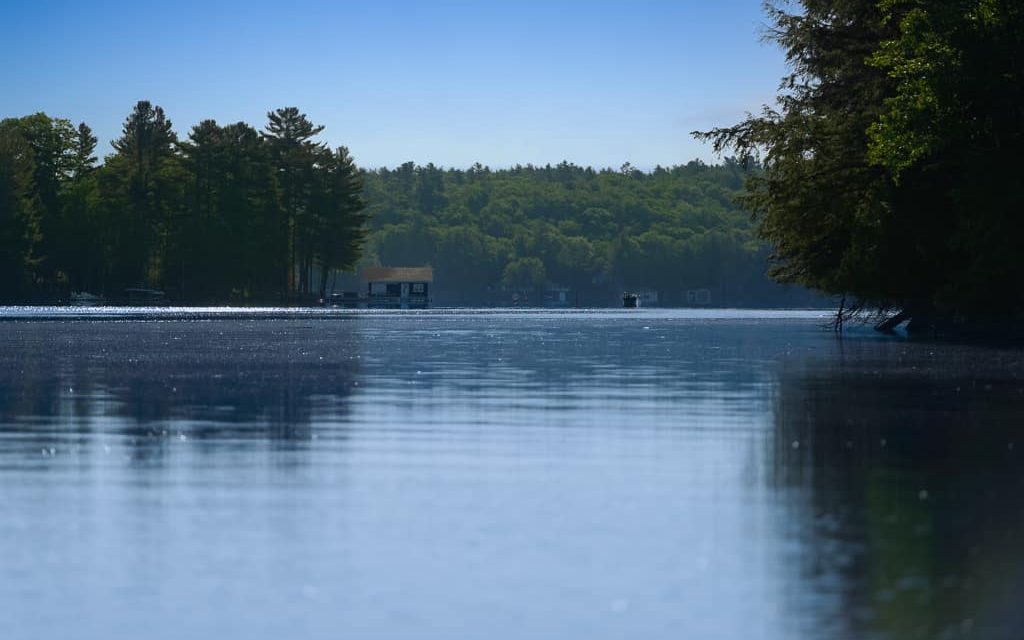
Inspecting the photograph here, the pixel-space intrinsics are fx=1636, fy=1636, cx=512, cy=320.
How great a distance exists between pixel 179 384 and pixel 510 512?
16944 millimetres

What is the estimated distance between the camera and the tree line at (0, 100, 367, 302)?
168125mm

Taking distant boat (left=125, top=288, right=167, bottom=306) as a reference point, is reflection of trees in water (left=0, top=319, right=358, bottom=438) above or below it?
below

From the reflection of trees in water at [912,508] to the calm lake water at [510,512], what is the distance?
0.12 ft

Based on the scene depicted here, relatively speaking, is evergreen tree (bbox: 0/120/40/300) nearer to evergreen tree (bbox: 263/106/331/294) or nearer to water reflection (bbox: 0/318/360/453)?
evergreen tree (bbox: 263/106/331/294)

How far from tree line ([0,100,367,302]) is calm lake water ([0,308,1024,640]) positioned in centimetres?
14452

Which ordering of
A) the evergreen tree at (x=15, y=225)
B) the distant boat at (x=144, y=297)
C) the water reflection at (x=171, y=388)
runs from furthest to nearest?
the distant boat at (x=144, y=297) → the evergreen tree at (x=15, y=225) → the water reflection at (x=171, y=388)

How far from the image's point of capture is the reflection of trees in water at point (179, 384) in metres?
20.1

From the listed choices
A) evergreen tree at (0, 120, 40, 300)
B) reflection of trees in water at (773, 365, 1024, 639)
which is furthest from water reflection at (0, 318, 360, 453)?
evergreen tree at (0, 120, 40, 300)

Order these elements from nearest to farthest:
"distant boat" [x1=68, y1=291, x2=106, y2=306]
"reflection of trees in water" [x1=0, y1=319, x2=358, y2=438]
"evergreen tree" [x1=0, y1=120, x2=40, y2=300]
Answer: "reflection of trees in water" [x1=0, y1=319, x2=358, y2=438], "evergreen tree" [x1=0, y1=120, x2=40, y2=300], "distant boat" [x1=68, y1=291, x2=106, y2=306]

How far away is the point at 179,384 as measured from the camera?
28.0 metres

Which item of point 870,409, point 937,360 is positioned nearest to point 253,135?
point 937,360

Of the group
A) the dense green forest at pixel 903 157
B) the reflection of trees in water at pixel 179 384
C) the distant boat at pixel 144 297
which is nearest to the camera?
the reflection of trees in water at pixel 179 384

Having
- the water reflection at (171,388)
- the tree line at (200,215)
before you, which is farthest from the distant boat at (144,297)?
the water reflection at (171,388)

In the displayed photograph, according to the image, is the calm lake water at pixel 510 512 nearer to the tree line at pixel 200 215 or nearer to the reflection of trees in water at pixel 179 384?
the reflection of trees in water at pixel 179 384
